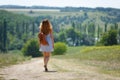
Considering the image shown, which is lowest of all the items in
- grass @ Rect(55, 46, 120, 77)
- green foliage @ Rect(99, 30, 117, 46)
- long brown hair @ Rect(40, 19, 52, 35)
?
green foliage @ Rect(99, 30, 117, 46)

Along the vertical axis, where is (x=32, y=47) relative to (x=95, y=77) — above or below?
below

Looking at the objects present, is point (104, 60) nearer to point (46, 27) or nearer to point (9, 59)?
point (9, 59)

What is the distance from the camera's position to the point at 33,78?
14.8 meters

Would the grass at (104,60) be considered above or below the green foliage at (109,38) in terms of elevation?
above

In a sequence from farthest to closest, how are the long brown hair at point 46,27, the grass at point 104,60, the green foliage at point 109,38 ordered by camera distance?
the green foliage at point 109,38 < the grass at point 104,60 < the long brown hair at point 46,27

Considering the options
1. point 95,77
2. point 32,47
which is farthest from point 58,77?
point 32,47

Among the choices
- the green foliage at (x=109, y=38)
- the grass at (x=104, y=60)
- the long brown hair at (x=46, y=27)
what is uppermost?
the long brown hair at (x=46, y=27)

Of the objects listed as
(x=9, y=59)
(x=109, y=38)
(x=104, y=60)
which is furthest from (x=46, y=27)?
(x=109, y=38)

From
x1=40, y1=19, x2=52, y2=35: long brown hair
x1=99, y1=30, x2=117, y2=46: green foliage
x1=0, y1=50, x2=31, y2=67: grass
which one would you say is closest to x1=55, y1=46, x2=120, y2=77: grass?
x1=40, y1=19, x2=52, y2=35: long brown hair

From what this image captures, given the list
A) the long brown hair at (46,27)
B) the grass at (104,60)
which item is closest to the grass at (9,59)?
the grass at (104,60)

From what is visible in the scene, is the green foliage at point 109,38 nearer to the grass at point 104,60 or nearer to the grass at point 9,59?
the grass at point 104,60

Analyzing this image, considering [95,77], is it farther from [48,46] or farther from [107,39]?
[107,39]

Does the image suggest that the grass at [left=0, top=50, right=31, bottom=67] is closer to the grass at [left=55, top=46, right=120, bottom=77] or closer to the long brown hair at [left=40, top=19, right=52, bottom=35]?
the grass at [left=55, top=46, right=120, bottom=77]

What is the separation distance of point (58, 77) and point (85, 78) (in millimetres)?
1052
